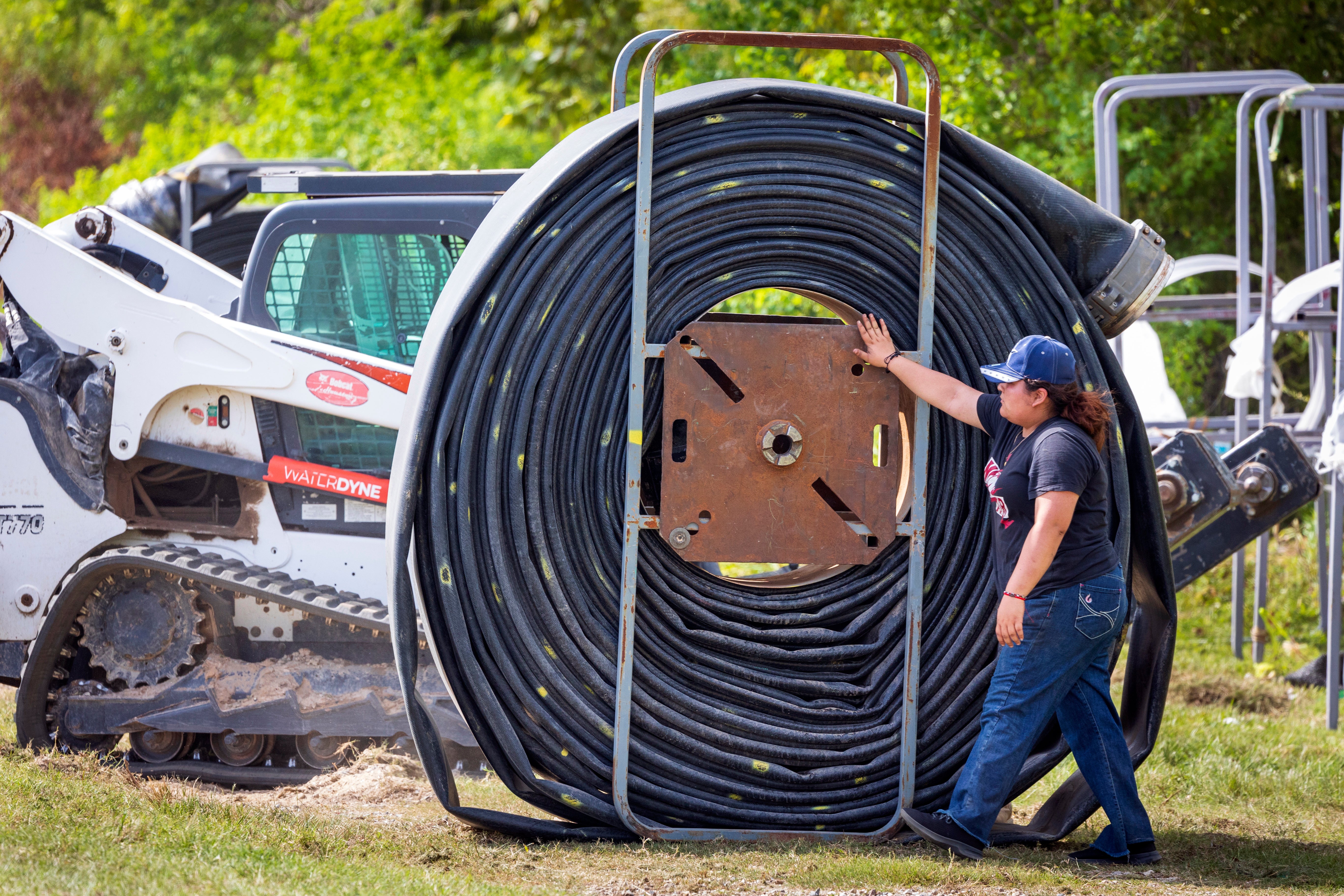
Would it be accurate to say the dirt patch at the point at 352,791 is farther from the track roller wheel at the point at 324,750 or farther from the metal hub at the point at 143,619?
the metal hub at the point at 143,619

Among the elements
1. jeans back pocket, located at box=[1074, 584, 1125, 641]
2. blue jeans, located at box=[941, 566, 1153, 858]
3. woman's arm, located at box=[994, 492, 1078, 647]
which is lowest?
blue jeans, located at box=[941, 566, 1153, 858]

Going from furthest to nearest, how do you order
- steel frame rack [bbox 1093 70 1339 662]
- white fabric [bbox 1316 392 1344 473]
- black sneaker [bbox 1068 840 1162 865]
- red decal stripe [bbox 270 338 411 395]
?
steel frame rack [bbox 1093 70 1339 662]
white fabric [bbox 1316 392 1344 473]
red decal stripe [bbox 270 338 411 395]
black sneaker [bbox 1068 840 1162 865]

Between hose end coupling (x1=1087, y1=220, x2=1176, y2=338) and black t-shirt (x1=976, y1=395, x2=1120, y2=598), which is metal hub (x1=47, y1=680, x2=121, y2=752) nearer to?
black t-shirt (x1=976, y1=395, x2=1120, y2=598)

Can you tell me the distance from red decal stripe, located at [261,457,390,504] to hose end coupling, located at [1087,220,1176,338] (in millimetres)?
3187

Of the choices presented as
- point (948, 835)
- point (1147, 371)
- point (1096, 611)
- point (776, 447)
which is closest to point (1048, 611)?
point (1096, 611)

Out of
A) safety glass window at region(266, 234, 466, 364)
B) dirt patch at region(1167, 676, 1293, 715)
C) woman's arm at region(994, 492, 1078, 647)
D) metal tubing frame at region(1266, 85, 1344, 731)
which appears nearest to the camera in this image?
woman's arm at region(994, 492, 1078, 647)

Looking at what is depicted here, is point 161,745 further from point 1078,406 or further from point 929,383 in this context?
point 1078,406

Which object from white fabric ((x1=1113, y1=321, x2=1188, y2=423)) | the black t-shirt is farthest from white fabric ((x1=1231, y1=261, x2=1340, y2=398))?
the black t-shirt

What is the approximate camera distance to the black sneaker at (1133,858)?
4266mm

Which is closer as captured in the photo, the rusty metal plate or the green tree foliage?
the rusty metal plate

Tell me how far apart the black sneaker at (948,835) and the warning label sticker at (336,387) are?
3.03m

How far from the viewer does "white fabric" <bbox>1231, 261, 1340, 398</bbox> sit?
739 cm

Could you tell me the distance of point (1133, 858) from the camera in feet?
14.0

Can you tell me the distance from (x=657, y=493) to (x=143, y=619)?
2683mm
